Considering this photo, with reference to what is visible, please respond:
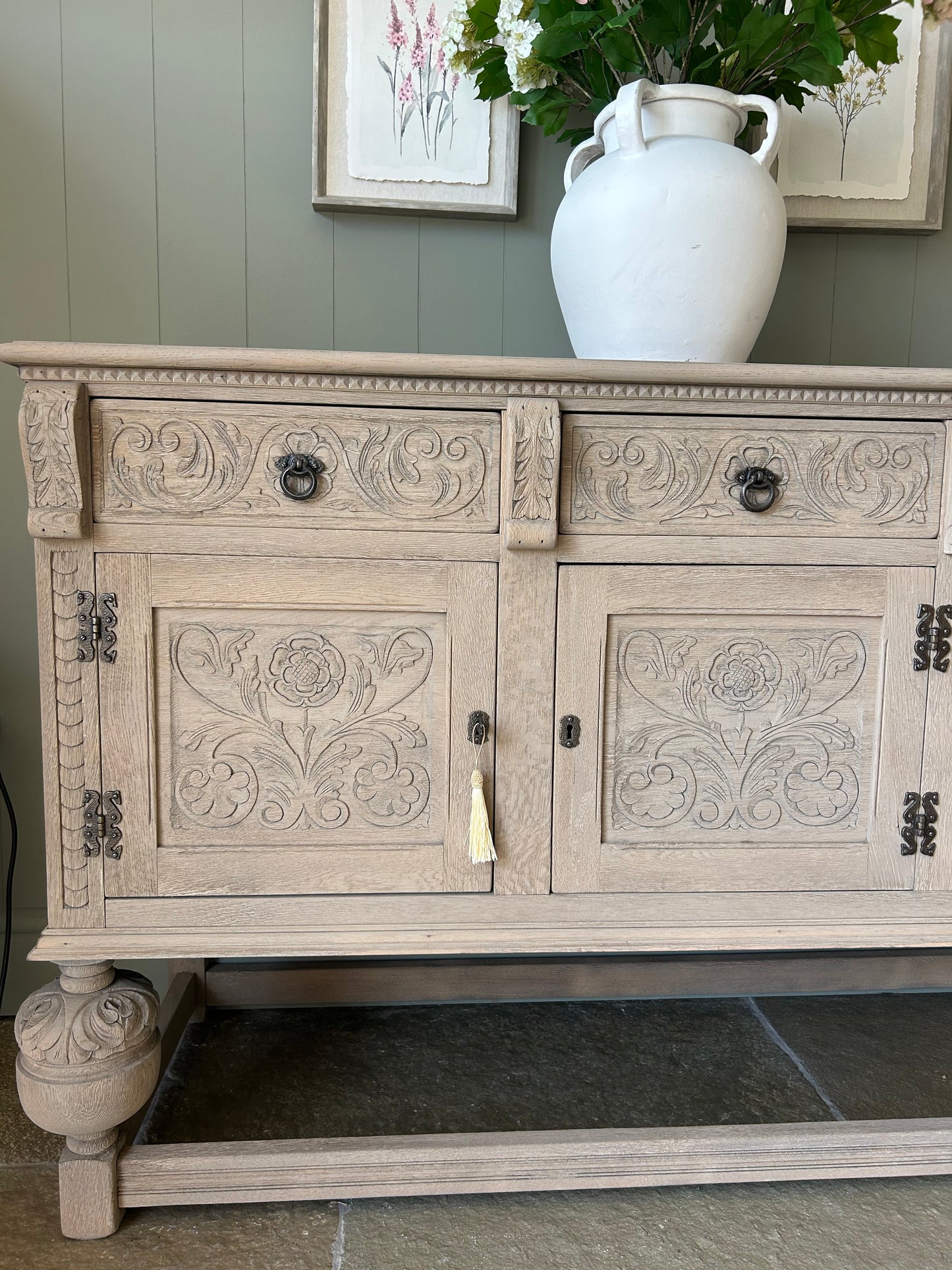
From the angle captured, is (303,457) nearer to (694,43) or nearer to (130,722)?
(130,722)

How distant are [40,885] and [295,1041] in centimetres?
58

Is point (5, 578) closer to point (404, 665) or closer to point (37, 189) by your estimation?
point (37, 189)

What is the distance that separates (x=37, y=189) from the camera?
61.5 inches

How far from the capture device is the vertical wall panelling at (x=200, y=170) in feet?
5.04

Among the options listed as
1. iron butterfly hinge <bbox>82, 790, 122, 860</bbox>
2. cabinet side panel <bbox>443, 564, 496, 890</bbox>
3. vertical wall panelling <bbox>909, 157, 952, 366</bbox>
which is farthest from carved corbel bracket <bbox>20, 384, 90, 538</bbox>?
vertical wall panelling <bbox>909, 157, 952, 366</bbox>

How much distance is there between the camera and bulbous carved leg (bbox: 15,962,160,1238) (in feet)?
3.60

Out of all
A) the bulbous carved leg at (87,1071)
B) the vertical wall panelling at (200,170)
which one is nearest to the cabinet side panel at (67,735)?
the bulbous carved leg at (87,1071)

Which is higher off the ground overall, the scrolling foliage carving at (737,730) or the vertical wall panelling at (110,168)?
the vertical wall panelling at (110,168)

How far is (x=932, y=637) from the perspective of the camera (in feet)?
3.85

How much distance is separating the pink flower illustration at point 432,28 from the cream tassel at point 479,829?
4.24 ft

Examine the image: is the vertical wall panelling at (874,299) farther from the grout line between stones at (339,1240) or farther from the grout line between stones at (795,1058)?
the grout line between stones at (339,1240)

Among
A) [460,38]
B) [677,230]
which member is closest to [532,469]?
[677,230]

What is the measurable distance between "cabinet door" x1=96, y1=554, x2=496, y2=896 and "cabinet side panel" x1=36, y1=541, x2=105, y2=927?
0.08 feet

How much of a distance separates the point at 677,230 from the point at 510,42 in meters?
0.42
